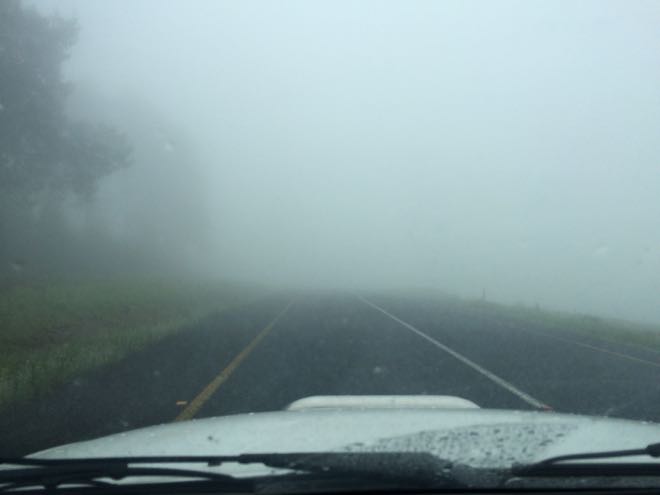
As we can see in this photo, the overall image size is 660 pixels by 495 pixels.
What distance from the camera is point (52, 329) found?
1694cm

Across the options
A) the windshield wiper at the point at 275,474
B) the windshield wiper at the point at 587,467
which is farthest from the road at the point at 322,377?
the windshield wiper at the point at 587,467

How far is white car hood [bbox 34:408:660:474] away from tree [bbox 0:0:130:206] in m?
24.9

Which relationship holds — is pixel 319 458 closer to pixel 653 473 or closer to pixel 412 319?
pixel 653 473

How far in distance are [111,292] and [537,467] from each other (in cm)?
2477

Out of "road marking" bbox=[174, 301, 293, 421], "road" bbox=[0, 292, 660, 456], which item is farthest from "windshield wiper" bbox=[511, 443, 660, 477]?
"road marking" bbox=[174, 301, 293, 421]

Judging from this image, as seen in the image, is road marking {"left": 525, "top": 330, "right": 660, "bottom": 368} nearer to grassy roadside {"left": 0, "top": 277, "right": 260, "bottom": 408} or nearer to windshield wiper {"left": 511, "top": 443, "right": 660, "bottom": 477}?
grassy roadside {"left": 0, "top": 277, "right": 260, "bottom": 408}

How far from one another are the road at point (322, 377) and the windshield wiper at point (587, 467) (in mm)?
4836

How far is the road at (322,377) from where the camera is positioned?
8.13 metres

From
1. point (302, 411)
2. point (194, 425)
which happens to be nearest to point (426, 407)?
point (302, 411)

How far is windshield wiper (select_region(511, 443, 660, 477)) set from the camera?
3439 millimetres

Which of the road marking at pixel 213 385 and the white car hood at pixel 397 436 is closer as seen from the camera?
the white car hood at pixel 397 436

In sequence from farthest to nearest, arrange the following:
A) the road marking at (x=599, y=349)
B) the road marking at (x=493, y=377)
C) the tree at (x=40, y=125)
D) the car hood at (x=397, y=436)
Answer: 1. the tree at (x=40, y=125)
2. the road marking at (x=599, y=349)
3. the road marking at (x=493, y=377)
4. the car hood at (x=397, y=436)

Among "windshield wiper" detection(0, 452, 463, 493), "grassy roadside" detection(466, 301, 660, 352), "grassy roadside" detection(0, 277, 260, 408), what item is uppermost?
"windshield wiper" detection(0, 452, 463, 493)

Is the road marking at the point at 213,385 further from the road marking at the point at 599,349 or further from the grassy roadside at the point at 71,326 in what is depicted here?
the road marking at the point at 599,349
